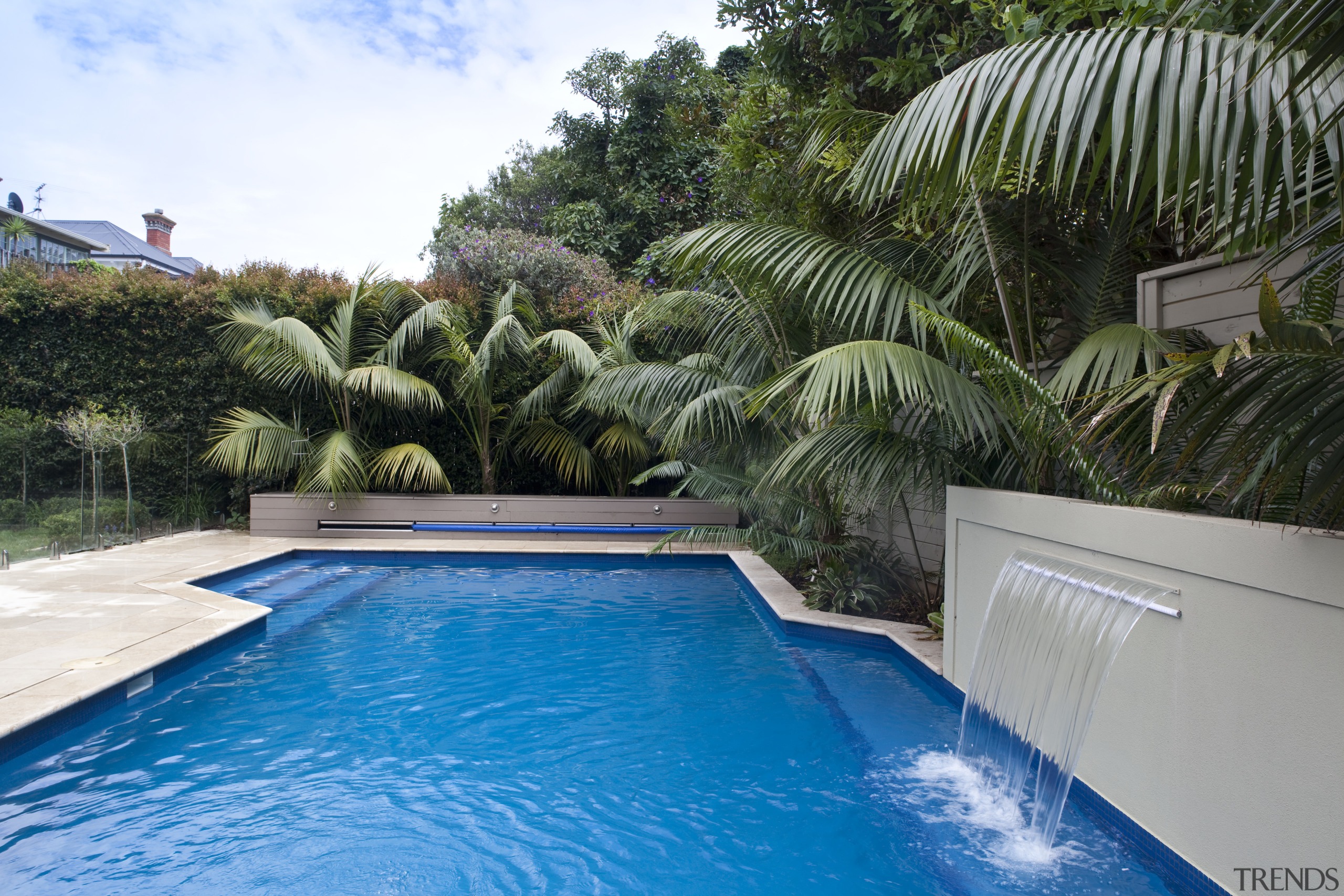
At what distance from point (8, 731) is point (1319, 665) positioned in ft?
15.9

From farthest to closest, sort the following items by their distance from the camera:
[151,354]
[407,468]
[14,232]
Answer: [14,232] < [151,354] < [407,468]

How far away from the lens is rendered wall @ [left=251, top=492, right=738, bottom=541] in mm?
10523

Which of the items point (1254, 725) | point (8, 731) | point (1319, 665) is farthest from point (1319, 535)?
point (8, 731)

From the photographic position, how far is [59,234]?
84.5ft

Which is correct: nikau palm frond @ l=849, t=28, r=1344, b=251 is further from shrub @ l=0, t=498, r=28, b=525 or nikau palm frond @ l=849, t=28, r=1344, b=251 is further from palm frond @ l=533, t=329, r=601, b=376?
shrub @ l=0, t=498, r=28, b=525

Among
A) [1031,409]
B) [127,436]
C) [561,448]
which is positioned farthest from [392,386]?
[1031,409]

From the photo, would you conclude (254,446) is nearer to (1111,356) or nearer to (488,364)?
(488,364)

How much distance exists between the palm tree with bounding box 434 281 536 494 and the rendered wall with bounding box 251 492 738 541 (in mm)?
472

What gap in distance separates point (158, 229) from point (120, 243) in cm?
309

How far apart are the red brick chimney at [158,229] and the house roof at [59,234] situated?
2.56 metres

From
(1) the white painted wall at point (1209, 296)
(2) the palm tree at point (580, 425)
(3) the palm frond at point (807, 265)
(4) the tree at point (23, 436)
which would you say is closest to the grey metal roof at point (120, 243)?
(4) the tree at point (23, 436)

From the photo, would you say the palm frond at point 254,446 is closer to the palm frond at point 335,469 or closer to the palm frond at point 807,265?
the palm frond at point 335,469

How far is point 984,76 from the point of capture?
232 centimetres

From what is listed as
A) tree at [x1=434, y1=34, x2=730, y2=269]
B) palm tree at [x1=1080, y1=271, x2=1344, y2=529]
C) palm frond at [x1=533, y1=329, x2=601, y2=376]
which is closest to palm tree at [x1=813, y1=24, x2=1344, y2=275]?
palm tree at [x1=1080, y1=271, x2=1344, y2=529]
